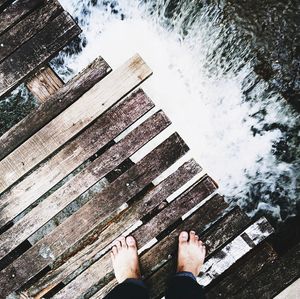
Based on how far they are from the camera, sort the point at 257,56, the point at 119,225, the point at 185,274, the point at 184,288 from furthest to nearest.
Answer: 1. the point at 257,56
2. the point at 119,225
3. the point at 185,274
4. the point at 184,288

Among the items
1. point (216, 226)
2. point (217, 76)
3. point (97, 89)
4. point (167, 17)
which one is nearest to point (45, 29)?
point (97, 89)

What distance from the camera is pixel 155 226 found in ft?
7.91

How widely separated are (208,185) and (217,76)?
2.75ft

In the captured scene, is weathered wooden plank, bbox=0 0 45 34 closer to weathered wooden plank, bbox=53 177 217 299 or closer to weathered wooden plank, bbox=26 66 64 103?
weathered wooden plank, bbox=26 66 64 103

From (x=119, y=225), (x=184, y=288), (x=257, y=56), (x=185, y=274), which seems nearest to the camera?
(x=184, y=288)

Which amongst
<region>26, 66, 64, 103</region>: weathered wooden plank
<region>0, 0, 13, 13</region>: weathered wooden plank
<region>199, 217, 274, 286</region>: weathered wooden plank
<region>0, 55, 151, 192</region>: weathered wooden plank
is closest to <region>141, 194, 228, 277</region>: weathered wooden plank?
<region>199, 217, 274, 286</region>: weathered wooden plank

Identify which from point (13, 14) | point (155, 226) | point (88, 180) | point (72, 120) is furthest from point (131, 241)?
point (13, 14)

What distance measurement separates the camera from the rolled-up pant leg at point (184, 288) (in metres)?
2.18

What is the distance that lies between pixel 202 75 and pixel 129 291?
5.31ft

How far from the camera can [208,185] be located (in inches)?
93.6

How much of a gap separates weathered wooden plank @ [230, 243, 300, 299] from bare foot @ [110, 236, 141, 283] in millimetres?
731

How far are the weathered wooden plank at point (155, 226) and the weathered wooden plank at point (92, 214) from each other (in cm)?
Answer: 23

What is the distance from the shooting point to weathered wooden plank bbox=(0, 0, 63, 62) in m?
2.38

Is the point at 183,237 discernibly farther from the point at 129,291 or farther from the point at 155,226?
the point at 129,291
